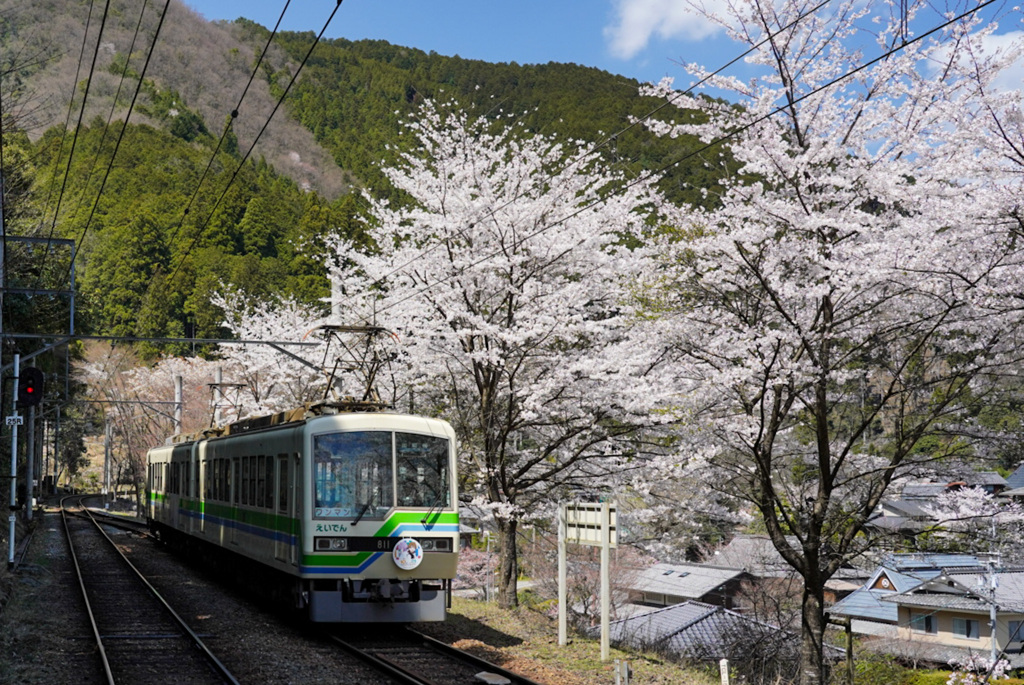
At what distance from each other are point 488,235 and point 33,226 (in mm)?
15798

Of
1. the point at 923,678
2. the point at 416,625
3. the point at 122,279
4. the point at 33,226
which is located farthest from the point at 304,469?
the point at 122,279

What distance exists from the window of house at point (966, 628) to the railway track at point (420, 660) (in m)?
19.3

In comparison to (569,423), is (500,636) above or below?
below

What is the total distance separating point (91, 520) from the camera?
3403cm

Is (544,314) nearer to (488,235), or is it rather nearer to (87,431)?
(488,235)

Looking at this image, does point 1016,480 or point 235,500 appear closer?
point 235,500

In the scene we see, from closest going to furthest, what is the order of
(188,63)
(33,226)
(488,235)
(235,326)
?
(488,235)
(33,226)
(235,326)
(188,63)

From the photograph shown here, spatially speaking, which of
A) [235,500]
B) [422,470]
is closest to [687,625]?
[235,500]

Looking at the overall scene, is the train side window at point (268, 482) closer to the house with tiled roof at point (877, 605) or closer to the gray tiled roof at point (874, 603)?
the house with tiled roof at point (877, 605)

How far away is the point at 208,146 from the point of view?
107 m

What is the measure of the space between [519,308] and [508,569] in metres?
3.61

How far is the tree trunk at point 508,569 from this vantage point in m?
13.2

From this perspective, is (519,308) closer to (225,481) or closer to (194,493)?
(225,481)

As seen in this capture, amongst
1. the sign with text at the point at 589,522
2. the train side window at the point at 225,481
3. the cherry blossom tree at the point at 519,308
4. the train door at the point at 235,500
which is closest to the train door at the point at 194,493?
the train side window at the point at 225,481
